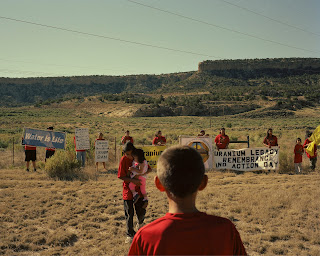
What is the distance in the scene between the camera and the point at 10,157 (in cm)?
1580

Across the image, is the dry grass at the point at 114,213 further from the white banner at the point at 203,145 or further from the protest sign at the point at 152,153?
the protest sign at the point at 152,153

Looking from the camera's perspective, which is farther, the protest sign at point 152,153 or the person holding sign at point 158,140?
the person holding sign at point 158,140

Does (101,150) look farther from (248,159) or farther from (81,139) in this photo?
(248,159)

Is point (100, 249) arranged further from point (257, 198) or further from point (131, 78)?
point (131, 78)

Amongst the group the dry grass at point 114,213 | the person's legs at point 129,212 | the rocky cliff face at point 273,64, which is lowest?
the dry grass at point 114,213

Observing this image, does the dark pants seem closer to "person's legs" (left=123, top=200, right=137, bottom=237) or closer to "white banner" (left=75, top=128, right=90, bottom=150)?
"person's legs" (left=123, top=200, right=137, bottom=237)


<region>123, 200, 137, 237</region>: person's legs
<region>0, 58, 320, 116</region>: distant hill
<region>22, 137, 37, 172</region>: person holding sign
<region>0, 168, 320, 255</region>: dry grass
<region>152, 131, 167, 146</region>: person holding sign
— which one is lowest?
<region>0, 168, 320, 255</region>: dry grass

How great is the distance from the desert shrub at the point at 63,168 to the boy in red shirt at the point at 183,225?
9947mm

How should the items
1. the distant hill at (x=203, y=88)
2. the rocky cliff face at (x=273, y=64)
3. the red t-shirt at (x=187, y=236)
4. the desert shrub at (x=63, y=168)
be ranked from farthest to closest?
the rocky cliff face at (x=273, y=64) → the distant hill at (x=203, y=88) → the desert shrub at (x=63, y=168) → the red t-shirt at (x=187, y=236)

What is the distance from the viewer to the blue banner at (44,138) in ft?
41.8

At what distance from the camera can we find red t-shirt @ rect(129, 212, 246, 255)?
177 cm

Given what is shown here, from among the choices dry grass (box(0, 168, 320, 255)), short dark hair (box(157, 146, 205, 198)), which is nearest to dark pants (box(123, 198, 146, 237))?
dry grass (box(0, 168, 320, 255))

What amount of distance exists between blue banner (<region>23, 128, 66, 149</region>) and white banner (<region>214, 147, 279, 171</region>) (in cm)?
639

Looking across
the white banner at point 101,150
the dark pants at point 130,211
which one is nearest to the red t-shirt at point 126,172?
the dark pants at point 130,211
